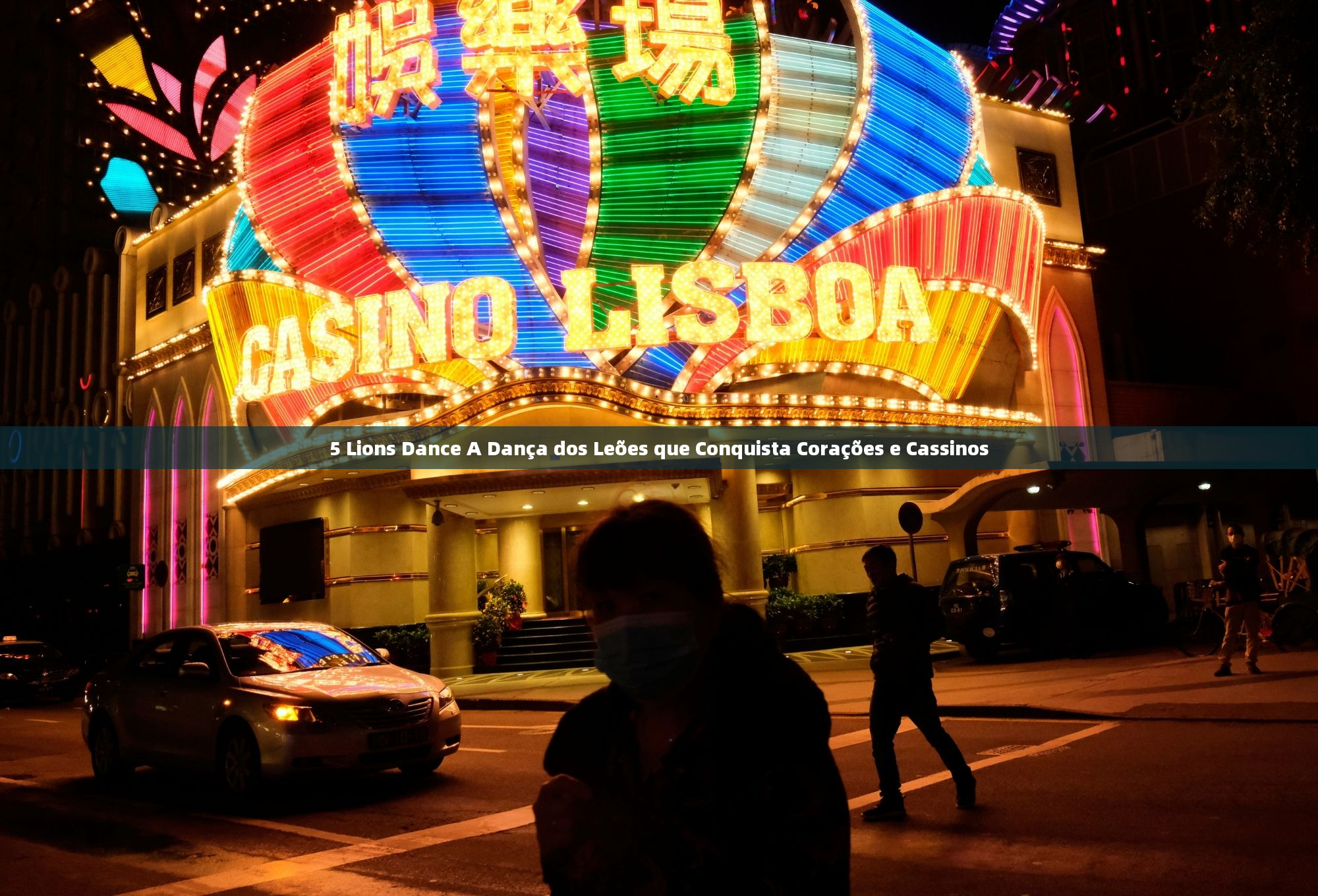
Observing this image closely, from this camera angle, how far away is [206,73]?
35.5 metres

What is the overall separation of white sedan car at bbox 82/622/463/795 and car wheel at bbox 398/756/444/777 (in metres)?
0.02

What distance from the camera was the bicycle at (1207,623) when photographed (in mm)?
16672

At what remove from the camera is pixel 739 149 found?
24250mm

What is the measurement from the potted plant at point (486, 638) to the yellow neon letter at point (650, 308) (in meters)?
6.53

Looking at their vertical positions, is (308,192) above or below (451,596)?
above

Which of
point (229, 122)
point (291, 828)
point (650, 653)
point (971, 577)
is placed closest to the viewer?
point (650, 653)

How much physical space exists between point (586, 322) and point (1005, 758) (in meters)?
14.7

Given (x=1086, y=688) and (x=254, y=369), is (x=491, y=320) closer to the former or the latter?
(x=254, y=369)

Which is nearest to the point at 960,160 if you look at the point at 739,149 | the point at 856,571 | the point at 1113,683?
the point at 739,149

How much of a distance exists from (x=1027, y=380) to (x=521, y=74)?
44.2ft

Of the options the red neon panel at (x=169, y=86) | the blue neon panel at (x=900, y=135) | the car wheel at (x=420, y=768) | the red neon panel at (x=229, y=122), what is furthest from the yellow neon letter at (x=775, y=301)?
the red neon panel at (x=169, y=86)

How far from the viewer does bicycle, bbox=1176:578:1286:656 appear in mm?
16672

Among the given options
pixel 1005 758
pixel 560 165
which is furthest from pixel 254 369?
pixel 1005 758

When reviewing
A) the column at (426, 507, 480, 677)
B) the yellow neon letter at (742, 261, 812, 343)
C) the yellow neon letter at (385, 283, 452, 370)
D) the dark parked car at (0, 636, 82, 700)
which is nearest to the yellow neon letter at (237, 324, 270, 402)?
the yellow neon letter at (385, 283, 452, 370)
